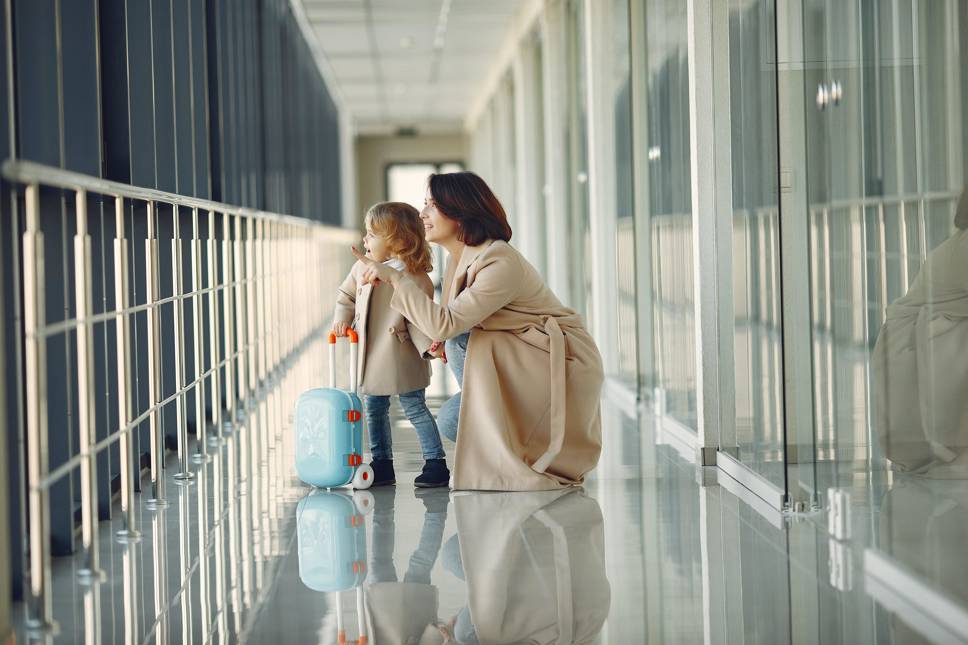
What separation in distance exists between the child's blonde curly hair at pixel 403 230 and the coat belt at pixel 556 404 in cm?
56

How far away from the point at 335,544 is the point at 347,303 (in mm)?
1187

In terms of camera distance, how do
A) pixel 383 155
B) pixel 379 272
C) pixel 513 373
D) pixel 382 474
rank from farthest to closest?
pixel 383 155 < pixel 382 474 < pixel 513 373 < pixel 379 272

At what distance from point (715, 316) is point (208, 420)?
9.61ft

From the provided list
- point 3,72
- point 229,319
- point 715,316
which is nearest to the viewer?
point 3,72

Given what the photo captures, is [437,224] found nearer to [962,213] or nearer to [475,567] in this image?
[475,567]

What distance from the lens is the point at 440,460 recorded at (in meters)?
4.26

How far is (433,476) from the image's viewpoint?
422 cm

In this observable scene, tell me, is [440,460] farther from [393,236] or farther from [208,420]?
[208,420]

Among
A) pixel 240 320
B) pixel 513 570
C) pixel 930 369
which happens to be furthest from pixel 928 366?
pixel 240 320

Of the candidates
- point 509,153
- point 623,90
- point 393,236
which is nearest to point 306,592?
point 393,236

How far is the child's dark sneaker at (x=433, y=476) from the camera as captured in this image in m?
4.22

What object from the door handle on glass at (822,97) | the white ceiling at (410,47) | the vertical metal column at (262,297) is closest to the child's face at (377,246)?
the door handle on glass at (822,97)

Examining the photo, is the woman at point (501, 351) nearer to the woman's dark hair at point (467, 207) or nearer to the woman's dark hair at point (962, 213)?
the woman's dark hair at point (467, 207)

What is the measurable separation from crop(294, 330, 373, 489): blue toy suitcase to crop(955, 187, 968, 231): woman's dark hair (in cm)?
208
